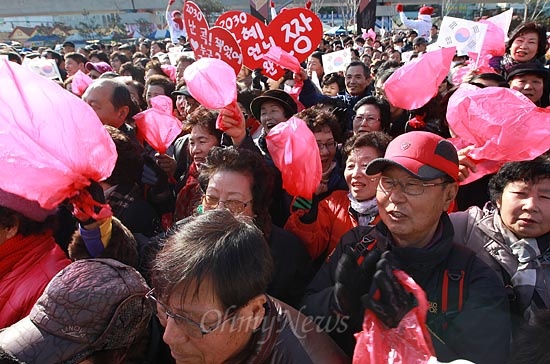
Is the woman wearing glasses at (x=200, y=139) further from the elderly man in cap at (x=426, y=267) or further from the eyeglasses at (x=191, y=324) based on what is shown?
the eyeglasses at (x=191, y=324)

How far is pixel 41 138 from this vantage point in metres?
1.28

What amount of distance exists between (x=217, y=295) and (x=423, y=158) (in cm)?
91

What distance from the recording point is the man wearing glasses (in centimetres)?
111

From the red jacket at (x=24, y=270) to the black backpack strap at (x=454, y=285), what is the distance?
4.48 feet

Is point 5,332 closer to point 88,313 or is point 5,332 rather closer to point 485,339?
point 88,313

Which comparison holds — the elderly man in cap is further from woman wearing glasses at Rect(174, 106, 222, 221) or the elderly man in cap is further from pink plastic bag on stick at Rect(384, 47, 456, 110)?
woman wearing glasses at Rect(174, 106, 222, 221)

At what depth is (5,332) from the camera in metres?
1.21

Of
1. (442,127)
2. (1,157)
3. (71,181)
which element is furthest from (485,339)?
(442,127)

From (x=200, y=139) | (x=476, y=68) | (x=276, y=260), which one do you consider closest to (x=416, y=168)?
(x=276, y=260)

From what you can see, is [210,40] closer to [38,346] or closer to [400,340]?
[38,346]

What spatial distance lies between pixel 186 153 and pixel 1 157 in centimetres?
204

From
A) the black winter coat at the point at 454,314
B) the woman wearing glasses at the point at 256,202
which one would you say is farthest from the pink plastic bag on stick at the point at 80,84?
the black winter coat at the point at 454,314

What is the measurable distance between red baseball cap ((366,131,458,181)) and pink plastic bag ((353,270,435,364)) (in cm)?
53

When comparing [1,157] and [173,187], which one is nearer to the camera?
[1,157]
